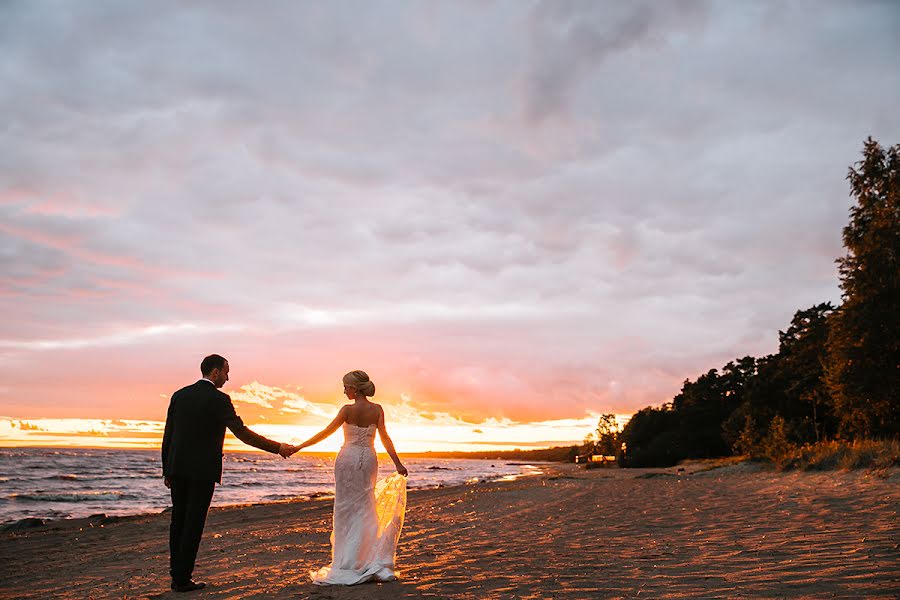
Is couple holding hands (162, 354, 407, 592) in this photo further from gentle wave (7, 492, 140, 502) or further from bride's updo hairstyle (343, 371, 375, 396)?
gentle wave (7, 492, 140, 502)

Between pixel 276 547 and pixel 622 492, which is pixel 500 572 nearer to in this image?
pixel 276 547

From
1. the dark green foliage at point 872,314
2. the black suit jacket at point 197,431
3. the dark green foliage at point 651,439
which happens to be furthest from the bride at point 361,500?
the dark green foliage at point 651,439

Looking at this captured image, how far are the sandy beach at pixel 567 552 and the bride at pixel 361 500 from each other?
0.43 metres

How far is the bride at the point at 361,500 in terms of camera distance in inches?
304

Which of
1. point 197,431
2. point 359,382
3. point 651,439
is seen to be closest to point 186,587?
point 197,431

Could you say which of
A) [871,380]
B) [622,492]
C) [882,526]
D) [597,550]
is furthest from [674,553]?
[871,380]

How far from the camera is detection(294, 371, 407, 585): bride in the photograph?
772 cm

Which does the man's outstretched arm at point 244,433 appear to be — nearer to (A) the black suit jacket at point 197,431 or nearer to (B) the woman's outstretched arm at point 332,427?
(A) the black suit jacket at point 197,431

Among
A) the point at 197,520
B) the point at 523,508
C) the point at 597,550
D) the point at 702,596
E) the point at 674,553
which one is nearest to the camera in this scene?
the point at 702,596

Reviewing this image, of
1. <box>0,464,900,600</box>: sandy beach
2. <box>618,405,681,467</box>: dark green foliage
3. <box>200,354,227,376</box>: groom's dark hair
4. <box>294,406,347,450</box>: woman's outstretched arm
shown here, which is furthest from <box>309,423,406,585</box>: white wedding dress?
<box>618,405,681,467</box>: dark green foliage

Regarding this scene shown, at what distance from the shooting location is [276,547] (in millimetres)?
11945

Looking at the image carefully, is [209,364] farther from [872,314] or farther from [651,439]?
[651,439]

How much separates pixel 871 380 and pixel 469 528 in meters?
26.6

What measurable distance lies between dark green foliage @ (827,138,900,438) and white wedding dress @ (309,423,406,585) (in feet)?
99.8
